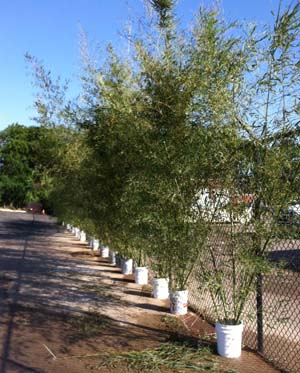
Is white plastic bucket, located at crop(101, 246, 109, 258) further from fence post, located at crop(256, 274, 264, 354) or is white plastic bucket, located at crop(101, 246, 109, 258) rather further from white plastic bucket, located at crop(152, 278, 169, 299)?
fence post, located at crop(256, 274, 264, 354)

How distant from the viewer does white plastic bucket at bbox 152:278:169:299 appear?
261 inches

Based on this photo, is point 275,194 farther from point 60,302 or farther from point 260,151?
point 60,302

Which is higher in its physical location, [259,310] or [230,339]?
[259,310]

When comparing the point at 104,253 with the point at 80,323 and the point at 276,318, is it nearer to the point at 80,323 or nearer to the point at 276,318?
the point at 80,323

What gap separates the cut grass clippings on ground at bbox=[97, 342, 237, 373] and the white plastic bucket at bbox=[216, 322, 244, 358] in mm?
135

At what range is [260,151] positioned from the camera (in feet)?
12.5

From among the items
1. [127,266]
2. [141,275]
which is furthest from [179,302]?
[127,266]

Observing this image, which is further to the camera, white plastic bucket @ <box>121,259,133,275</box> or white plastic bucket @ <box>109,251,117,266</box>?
white plastic bucket @ <box>109,251,117,266</box>

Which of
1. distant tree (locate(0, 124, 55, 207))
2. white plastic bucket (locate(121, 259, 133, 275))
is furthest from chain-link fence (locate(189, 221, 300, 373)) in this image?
distant tree (locate(0, 124, 55, 207))

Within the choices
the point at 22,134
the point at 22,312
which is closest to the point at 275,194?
the point at 22,312

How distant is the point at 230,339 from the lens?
4164 mm

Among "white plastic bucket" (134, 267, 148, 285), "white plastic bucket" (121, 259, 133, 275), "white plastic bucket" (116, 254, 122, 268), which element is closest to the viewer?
"white plastic bucket" (134, 267, 148, 285)

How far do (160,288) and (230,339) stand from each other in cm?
256

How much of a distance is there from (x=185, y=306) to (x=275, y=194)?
256 centimetres
